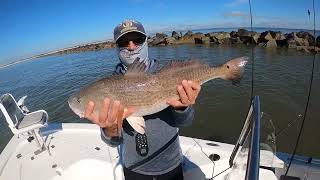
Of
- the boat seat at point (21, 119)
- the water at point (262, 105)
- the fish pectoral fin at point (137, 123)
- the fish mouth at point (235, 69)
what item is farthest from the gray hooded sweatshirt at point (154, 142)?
the water at point (262, 105)

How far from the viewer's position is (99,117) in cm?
268

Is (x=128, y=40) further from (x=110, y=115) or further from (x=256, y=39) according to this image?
(x=256, y=39)

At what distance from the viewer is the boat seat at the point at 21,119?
5000 mm

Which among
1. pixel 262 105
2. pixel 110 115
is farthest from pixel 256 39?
pixel 110 115

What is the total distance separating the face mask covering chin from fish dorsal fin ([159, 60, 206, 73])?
34 centimetres

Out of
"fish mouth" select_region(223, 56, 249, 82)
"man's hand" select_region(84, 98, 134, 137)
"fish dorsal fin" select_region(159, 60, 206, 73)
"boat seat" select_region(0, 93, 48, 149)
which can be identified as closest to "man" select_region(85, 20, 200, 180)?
"man's hand" select_region(84, 98, 134, 137)

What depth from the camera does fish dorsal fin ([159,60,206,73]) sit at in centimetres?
283

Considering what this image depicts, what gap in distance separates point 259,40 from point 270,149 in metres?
31.9

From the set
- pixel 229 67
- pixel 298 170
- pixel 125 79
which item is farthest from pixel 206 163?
pixel 125 79

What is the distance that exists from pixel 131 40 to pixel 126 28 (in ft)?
0.53

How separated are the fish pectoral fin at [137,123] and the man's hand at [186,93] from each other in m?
0.35

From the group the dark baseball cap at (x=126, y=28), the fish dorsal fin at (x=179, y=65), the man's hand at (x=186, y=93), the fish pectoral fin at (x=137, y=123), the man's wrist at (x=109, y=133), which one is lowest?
the man's wrist at (x=109, y=133)

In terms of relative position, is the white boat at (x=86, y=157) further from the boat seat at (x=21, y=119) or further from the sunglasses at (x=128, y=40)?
the sunglasses at (x=128, y=40)

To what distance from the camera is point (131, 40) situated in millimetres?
3111
